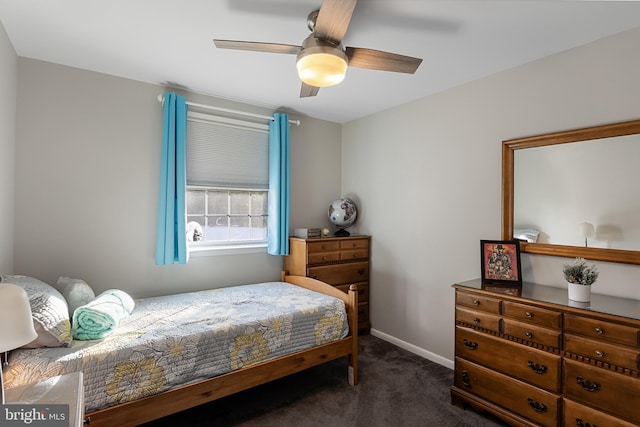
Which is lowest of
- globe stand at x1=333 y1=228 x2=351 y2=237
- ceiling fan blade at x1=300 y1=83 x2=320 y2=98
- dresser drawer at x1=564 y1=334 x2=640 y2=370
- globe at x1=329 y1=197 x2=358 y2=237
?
dresser drawer at x1=564 y1=334 x2=640 y2=370

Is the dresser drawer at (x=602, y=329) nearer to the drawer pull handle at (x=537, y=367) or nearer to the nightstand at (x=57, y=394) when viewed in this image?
the drawer pull handle at (x=537, y=367)

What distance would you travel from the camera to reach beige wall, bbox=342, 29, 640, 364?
2.12m

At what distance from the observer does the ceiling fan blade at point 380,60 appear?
6.02 ft

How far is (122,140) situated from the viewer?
9.29 ft

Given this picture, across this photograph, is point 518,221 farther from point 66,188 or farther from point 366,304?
point 66,188

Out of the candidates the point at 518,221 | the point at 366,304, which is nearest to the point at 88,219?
the point at 366,304

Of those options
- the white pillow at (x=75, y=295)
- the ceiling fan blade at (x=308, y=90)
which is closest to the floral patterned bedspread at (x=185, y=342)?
the white pillow at (x=75, y=295)

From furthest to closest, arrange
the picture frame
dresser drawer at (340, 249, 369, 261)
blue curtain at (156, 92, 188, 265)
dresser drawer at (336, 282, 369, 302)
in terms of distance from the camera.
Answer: dresser drawer at (336, 282, 369, 302)
dresser drawer at (340, 249, 369, 261)
blue curtain at (156, 92, 188, 265)
the picture frame

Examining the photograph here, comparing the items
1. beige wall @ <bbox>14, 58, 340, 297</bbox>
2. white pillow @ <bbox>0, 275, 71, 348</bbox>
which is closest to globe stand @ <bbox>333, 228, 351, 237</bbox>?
beige wall @ <bbox>14, 58, 340, 297</bbox>

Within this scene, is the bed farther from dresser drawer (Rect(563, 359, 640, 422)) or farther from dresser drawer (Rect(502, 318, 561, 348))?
dresser drawer (Rect(563, 359, 640, 422))

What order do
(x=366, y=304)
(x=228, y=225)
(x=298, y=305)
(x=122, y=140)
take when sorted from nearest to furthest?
(x=298, y=305) < (x=122, y=140) < (x=228, y=225) < (x=366, y=304)

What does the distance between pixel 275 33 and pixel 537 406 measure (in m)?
2.80

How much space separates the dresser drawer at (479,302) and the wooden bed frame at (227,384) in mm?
789

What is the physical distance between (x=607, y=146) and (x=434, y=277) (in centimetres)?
162
